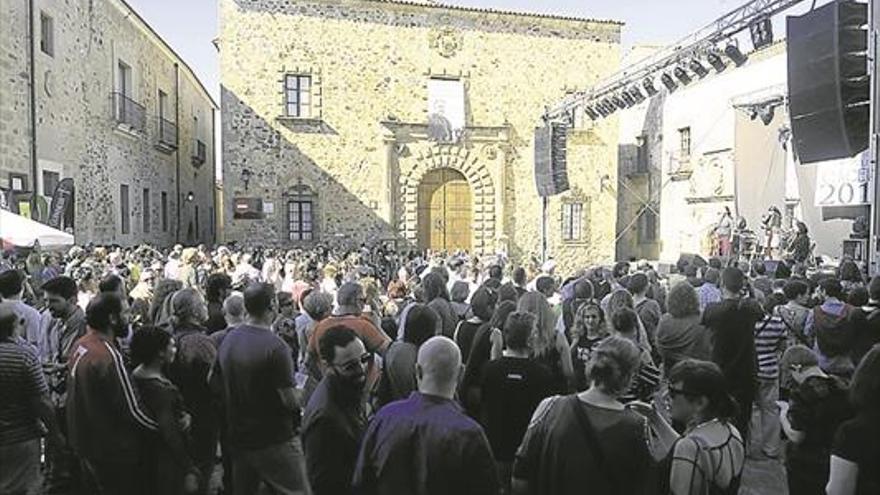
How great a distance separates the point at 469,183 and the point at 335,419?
20.1 m

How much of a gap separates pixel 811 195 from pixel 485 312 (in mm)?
15044

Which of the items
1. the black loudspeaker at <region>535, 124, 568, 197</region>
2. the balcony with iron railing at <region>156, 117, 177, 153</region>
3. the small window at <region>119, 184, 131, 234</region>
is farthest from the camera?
the balcony with iron railing at <region>156, 117, 177, 153</region>

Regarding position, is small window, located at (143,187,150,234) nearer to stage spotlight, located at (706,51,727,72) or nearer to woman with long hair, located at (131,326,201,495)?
stage spotlight, located at (706,51,727,72)

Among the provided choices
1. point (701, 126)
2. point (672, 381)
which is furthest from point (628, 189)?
point (672, 381)

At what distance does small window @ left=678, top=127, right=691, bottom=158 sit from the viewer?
24531 mm

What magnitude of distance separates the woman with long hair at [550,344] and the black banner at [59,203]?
10.9 m

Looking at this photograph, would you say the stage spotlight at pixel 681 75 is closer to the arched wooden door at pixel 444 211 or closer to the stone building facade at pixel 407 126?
the stone building facade at pixel 407 126

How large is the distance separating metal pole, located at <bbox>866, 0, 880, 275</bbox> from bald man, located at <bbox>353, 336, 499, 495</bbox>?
18.6 feet

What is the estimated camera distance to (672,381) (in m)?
2.93

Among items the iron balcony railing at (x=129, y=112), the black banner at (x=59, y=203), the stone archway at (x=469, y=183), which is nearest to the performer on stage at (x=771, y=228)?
the stone archway at (x=469, y=183)

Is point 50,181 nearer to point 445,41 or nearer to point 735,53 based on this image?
point 445,41

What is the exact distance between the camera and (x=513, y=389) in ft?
12.4

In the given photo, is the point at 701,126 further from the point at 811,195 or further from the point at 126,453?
the point at 126,453

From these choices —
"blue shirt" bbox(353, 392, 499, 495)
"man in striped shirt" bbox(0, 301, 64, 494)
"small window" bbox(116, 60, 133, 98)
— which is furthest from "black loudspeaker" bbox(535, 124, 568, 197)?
"blue shirt" bbox(353, 392, 499, 495)
